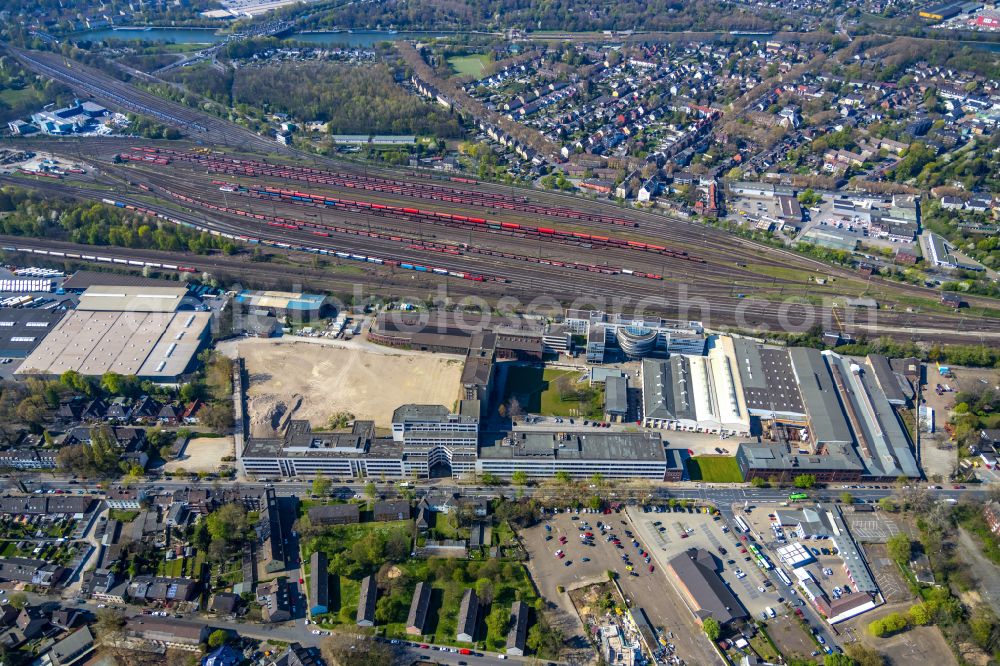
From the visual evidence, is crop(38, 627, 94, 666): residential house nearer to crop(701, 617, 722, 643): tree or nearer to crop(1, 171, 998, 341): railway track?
crop(701, 617, 722, 643): tree

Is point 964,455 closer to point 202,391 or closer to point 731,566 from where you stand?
point 731,566

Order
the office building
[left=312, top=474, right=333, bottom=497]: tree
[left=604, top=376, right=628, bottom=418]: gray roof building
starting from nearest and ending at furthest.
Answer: [left=312, top=474, right=333, bottom=497]: tree, [left=604, top=376, right=628, bottom=418]: gray roof building, the office building

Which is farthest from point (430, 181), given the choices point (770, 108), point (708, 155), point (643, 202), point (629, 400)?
point (770, 108)

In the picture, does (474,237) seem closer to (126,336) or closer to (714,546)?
(126,336)

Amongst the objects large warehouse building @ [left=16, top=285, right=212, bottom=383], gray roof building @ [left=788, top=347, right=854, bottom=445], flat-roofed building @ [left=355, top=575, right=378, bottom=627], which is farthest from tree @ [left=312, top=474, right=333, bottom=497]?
gray roof building @ [left=788, top=347, right=854, bottom=445]

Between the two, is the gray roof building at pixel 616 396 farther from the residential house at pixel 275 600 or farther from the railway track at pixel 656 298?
the residential house at pixel 275 600

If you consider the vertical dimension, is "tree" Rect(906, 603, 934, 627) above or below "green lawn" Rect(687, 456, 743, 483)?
below

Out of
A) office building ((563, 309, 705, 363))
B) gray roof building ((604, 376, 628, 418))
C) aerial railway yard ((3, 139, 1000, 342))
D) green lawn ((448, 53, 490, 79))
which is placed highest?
green lawn ((448, 53, 490, 79))

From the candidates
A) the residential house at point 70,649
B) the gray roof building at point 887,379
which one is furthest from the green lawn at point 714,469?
the residential house at point 70,649
